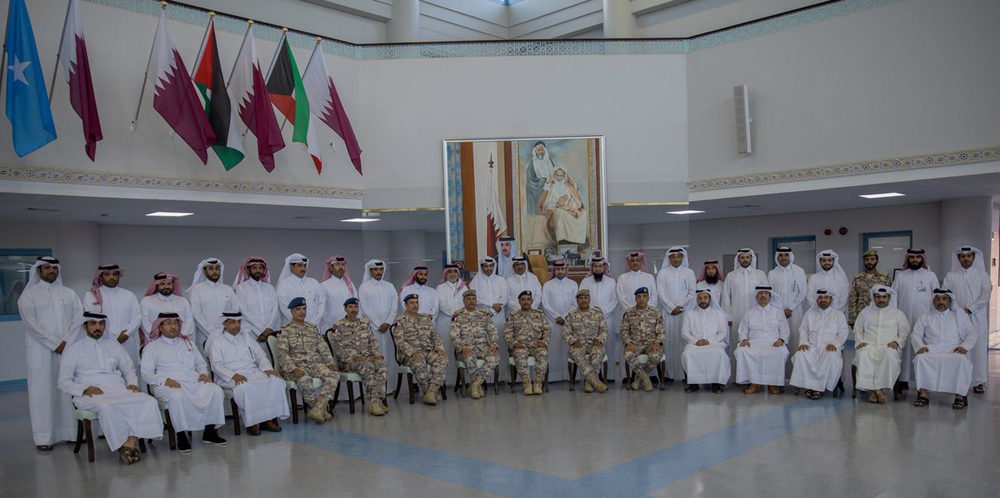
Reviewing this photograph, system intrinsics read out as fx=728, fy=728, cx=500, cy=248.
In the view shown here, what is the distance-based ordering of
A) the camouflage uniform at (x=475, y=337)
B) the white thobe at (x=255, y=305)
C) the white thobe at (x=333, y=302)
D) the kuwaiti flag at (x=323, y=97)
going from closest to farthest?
the white thobe at (x=255, y=305), the camouflage uniform at (x=475, y=337), the white thobe at (x=333, y=302), the kuwaiti flag at (x=323, y=97)

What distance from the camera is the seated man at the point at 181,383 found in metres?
5.91

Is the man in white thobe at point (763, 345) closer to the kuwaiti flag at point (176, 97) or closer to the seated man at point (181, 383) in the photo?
the seated man at point (181, 383)

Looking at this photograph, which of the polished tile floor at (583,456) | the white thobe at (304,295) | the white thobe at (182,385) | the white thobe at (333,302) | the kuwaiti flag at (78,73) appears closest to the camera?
the polished tile floor at (583,456)

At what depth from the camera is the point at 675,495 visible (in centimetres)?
448

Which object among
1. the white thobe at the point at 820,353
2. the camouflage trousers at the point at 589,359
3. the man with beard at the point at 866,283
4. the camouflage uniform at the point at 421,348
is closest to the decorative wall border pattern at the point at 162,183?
the camouflage uniform at the point at 421,348

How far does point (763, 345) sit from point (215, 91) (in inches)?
265

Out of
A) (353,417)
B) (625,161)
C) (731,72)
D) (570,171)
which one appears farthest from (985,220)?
(353,417)

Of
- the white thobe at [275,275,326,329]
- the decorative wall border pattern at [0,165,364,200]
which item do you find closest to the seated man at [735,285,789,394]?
the white thobe at [275,275,326,329]

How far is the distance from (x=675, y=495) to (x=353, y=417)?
11.9 feet

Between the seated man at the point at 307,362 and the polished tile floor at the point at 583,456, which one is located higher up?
the seated man at the point at 307,362

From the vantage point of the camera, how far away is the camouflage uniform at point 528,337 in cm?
803

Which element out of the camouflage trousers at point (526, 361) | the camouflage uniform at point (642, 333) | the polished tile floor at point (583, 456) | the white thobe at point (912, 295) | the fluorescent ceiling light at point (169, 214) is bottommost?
the polished tile floor at point (583, 456)

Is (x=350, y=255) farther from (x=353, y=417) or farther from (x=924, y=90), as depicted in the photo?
(x=924, y=90)

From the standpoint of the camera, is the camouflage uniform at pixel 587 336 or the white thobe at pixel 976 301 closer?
the white thobe at pixel 976 301
